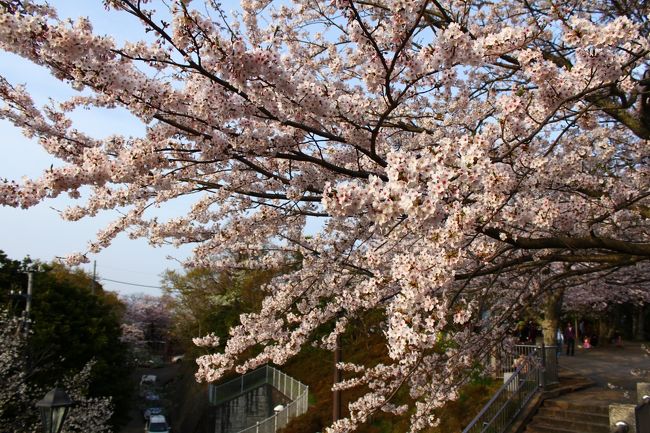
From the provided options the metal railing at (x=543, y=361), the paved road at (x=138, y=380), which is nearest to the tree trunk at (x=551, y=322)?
the metal railing at (x=543, y=361)

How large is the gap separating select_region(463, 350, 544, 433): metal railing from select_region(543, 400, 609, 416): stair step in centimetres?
45

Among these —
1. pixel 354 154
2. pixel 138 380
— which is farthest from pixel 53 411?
pixel 138 380

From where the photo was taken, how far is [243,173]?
196 inches

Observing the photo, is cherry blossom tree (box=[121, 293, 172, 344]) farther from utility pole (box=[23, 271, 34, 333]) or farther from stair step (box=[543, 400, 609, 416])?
stair step (box=[543, 400, 609, 416])

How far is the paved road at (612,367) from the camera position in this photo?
14121 mm

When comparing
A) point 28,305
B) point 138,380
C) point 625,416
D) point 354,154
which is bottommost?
point 138,380

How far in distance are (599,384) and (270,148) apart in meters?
13.8

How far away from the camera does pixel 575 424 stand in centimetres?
1062

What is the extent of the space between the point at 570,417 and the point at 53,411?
9.94 meters

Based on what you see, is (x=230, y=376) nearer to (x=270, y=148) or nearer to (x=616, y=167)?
(x=616, y=167)

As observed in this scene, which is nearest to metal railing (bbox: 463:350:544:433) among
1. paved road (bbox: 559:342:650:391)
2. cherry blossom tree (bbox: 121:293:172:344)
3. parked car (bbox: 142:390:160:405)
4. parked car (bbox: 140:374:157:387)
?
paved road (bbox: 559:342:650:391)

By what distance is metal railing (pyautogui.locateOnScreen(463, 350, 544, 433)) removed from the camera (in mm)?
9891

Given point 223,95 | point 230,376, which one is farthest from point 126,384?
point 223,95

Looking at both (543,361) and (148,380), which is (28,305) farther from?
(148,380)
